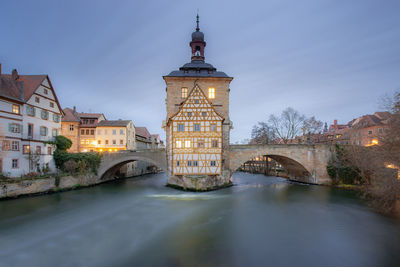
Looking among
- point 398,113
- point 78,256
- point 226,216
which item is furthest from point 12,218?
point 398,113

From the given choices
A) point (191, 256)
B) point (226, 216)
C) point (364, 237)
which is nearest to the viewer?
point (191, 256)

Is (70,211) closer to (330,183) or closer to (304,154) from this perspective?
(304,154)

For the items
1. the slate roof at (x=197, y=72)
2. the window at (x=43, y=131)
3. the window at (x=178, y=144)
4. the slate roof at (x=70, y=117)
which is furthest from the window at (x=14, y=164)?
the slate roof at (x=197, y=72)

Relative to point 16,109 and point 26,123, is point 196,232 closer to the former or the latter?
point 26,123

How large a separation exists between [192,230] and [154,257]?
3.11m

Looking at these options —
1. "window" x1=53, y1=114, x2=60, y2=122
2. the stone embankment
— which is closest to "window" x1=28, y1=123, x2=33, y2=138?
"window" x1=53, y1=114, x2=60, y2=122

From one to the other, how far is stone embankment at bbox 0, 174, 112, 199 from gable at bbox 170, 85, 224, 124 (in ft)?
39.3

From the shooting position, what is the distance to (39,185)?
681 inches

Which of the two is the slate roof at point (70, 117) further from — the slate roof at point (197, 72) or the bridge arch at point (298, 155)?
the bridge arch at point (298, 155)

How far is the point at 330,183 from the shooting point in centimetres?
2253

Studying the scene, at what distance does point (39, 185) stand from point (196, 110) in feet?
48.8

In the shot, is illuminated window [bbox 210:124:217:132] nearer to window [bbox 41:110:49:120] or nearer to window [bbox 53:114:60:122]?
window [bbox 41:110:49:120]

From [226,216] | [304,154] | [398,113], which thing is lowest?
[226,216]

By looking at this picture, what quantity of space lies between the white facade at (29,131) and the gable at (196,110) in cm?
1327
